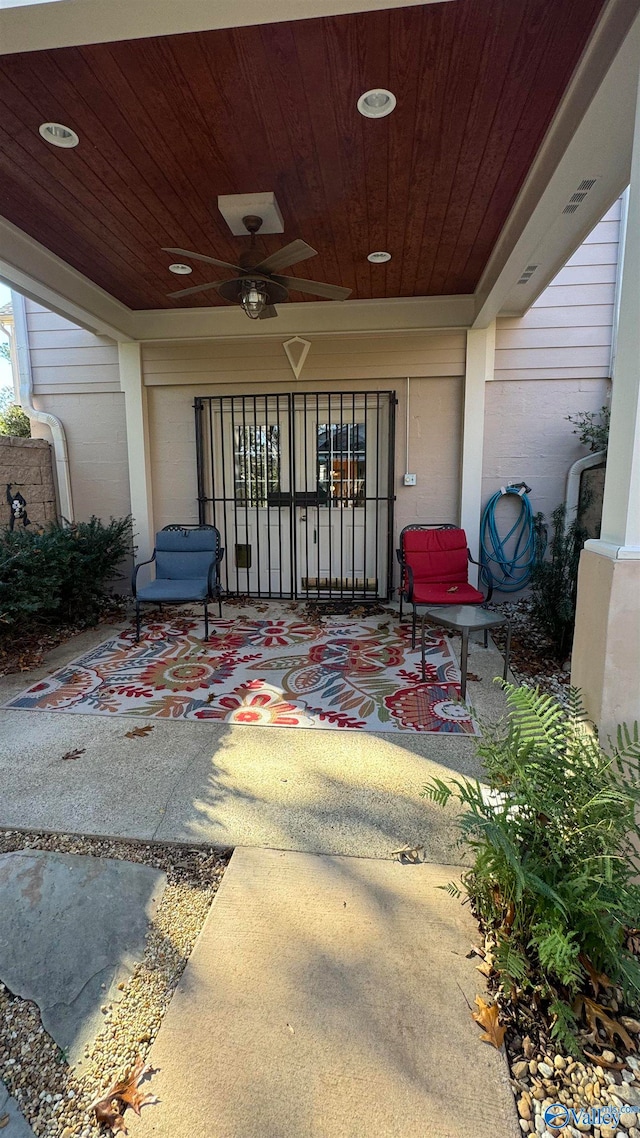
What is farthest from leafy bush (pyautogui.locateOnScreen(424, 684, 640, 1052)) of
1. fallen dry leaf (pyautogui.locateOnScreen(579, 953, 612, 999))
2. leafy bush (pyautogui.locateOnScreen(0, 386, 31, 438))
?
leafy bush (pyautogui.locateOnScreen(0, 386, 31, 438))

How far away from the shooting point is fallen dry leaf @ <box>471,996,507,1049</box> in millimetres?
1137

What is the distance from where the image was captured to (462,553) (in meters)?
4.37

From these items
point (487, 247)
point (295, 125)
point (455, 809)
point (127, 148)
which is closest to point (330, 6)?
point (295, 125)

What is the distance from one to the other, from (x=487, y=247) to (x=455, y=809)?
3622 mm

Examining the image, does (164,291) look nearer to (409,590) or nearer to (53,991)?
(409,590)

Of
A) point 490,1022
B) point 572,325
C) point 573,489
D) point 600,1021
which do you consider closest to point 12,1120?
point 490,1022

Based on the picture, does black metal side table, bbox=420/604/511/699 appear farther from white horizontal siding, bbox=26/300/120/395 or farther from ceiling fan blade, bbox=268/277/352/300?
white horizontal siding, bbox=26/300/120/395

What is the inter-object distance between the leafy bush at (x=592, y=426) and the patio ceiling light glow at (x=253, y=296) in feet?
9.81

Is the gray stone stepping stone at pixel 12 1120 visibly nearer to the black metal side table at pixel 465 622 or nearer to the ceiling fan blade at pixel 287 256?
the black metal side table at pixel 465 622

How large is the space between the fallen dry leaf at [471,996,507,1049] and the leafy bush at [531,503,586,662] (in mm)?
2696

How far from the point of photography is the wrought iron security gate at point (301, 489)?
16.7 feet

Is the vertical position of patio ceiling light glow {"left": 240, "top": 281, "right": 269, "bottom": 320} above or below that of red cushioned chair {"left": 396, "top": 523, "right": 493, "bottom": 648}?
above

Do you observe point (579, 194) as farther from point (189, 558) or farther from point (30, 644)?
point (30, 644)

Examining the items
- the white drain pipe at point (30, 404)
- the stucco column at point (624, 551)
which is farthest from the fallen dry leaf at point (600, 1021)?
the white drain pipe at point (30, 404)
